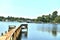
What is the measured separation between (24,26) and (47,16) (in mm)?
97684

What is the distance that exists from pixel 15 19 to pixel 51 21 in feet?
95.0

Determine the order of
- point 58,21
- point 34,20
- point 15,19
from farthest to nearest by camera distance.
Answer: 1. point 34,20
2. point 15,19
3. point 58,21

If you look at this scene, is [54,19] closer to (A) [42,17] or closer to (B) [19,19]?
(A) [42,17]

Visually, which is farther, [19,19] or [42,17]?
[19,19]

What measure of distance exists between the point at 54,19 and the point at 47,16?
596cm

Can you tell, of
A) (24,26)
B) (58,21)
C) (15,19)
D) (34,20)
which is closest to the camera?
(24,26)

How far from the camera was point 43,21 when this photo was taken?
443ft

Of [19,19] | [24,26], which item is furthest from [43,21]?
[24,26]

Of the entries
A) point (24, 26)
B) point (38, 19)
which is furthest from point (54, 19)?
point (24, 26)

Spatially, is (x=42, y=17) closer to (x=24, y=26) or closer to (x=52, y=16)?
(x=52, y=16)

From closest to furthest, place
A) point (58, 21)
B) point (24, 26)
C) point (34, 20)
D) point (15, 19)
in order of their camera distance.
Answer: point (24, 26), point (58, 21), point (15, 19), point (34, 20)

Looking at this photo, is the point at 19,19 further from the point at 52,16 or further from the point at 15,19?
the point at 52,16

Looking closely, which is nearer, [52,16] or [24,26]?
[24,26]

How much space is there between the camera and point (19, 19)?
142 m
